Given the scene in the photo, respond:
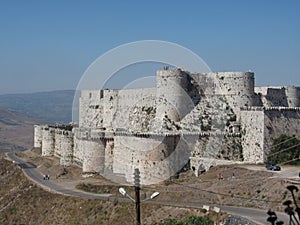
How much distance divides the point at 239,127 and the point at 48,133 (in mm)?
26938

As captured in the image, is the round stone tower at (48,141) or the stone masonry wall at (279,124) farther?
the round stone tower at (48,141)

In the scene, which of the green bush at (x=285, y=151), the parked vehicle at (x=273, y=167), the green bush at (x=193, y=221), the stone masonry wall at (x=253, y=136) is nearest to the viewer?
the green bush at (x=193, y=221)

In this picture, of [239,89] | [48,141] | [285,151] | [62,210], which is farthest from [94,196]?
[48,141]

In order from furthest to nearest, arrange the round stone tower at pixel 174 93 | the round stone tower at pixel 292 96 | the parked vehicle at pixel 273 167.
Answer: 1. the round stone tower at pixel 292 96
2. the round stone tower at pixel 174 93
3. the parked vehicle at pixel 273 167

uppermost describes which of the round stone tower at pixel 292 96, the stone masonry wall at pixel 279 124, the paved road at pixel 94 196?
the round stone tower at pixel 292 96

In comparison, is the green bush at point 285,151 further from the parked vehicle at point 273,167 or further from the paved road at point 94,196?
the paved road at point 94,196

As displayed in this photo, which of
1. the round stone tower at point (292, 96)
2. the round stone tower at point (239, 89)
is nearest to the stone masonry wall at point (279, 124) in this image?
the round stone tower at point (239, 89)

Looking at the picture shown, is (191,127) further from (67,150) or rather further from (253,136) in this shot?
(67,150)

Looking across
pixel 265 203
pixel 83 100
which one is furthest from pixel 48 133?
pixel 265 203

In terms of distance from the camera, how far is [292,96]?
4806cm

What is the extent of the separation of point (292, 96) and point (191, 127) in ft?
34.6

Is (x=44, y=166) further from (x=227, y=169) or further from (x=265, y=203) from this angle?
(x=265, y=203)

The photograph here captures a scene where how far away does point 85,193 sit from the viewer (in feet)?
134

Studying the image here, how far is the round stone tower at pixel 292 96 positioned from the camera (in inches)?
1889
